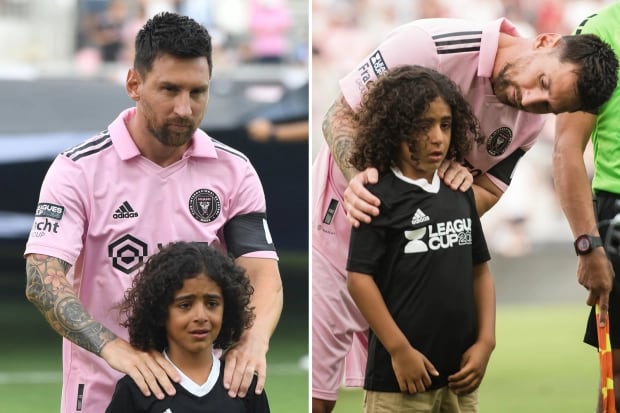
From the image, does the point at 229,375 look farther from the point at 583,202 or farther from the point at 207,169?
the point at 583,202

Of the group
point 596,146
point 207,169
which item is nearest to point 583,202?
point 596,146

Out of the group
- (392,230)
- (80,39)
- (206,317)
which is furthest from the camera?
(80,39)

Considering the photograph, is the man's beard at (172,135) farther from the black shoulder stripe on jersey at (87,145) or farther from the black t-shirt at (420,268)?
the black t-shirt at (420,268)

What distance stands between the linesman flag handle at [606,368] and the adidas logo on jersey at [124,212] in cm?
167

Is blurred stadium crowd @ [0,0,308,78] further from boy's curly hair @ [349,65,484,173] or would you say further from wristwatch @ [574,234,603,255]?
boy's curly hair @ [349,65,484,173]

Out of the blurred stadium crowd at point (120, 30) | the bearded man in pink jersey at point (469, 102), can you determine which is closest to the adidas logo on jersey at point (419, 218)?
the bearded man in pink jersey at point (469, 102)

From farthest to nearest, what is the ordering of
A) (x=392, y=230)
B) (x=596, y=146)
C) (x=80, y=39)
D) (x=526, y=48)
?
(x=80, y=39), (x=596, y=146), (x=526, y=48), (x=392, y=230)

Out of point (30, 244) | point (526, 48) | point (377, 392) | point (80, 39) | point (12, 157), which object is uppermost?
point (80, 39)

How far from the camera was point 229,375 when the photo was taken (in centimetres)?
347

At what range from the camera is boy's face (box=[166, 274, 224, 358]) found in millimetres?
3438

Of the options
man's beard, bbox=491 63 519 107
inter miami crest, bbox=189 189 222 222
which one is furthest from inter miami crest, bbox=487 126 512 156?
inter miami crest, bbox=189 189 222 222

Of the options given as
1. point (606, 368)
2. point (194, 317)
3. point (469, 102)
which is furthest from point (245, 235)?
point (606, 368)

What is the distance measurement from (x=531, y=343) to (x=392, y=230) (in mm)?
6807

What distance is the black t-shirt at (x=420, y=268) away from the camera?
12.3 ft
